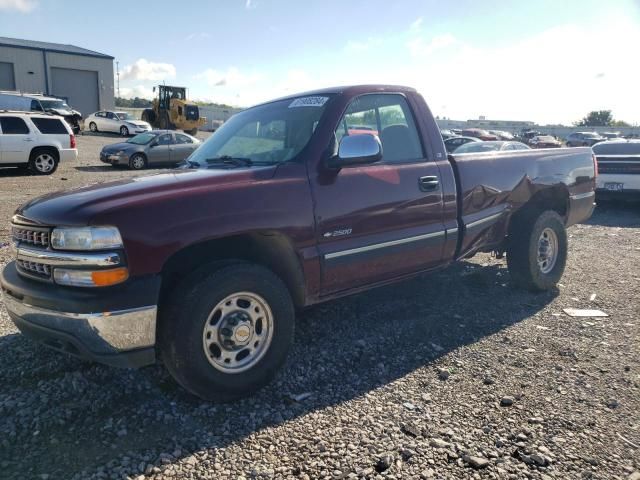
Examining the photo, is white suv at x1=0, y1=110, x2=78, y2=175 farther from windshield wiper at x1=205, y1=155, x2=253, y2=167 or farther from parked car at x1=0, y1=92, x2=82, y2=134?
windshield wiper at x1=205, y1=155, x2=253, y2=167

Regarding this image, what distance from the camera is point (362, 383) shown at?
11.0ft

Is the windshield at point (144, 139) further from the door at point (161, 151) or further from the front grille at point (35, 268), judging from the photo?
the front grille at point (35, 268)

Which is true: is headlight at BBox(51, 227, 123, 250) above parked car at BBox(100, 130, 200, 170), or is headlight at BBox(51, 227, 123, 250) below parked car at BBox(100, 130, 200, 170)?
below

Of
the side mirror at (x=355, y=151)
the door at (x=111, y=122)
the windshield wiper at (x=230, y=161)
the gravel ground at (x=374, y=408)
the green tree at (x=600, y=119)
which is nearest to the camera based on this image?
the gravel ground at (x=374, y=408)

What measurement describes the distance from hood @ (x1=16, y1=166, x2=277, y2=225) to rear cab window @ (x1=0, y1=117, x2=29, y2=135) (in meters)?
13.3

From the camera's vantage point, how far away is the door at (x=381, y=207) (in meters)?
3.41

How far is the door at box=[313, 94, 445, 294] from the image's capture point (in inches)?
134

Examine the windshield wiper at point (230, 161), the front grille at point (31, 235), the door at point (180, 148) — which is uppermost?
the door at point (180, 148)

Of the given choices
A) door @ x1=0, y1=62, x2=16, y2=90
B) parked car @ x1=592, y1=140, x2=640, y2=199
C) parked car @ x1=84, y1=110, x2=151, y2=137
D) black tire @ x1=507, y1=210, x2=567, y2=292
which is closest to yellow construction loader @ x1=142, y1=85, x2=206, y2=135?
parked car @ x1=84, y1=110, x2=151, y2=137

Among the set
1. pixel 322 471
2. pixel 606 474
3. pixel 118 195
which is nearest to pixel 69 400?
pixel 118 195

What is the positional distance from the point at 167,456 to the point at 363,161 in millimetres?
2160

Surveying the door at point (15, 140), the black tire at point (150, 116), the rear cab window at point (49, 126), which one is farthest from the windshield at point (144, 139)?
the black tire at point (150, 116)

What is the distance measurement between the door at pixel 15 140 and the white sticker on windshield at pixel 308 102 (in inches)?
528

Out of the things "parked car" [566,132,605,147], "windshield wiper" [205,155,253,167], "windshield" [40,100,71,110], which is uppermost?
"windshield" [40,100,71,110]
